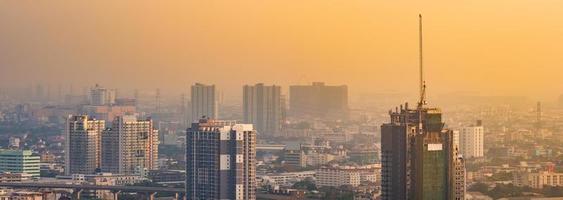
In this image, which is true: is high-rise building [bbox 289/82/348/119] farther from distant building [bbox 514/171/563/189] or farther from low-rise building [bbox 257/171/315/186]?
distant building [bbox 514/171/563/189]

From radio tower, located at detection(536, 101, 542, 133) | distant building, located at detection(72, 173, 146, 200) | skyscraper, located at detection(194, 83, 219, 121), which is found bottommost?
distant building, located at detection(72, 173, 146, 200)

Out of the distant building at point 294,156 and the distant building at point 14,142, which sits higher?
the distant building at point 14,142

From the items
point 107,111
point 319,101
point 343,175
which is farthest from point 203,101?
point 107,111

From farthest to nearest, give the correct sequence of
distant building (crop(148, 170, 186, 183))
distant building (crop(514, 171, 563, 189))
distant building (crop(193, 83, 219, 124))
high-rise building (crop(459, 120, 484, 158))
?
1. distant building (crop(193, 83, 219, 124))
2. distant building (crop(148, 170, 186, 183))
3. distant building (crop(514, 171, 563, 189))
4. high-rise building (crop(459, 120, 484, 158))

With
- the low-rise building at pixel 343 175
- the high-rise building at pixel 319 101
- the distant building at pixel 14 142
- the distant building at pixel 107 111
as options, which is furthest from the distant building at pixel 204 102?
the distant building at pixel 14 142

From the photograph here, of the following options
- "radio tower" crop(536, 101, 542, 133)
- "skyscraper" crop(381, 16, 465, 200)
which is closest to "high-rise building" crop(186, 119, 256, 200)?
"radio tower" crop(536, 101, 542, 133)

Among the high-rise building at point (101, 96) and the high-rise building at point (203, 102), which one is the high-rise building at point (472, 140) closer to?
the high-rise building at point (203, 102)
